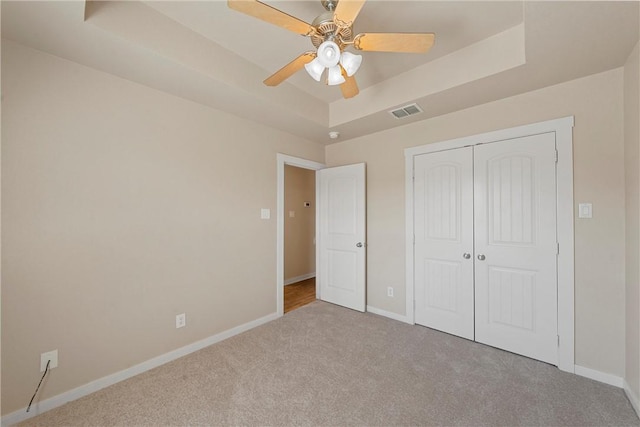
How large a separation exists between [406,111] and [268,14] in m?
1.80

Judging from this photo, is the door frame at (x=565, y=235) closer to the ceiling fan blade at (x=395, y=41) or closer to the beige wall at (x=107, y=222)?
the ceiling fan blade at (x=395, y=41)

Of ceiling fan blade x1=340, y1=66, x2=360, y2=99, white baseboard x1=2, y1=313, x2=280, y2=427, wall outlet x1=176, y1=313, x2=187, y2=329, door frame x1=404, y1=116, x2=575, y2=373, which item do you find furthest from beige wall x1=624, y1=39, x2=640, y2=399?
wall outlet x1=176, y1=313, x2=187, y2=329

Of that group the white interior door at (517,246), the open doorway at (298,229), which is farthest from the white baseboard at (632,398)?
the open doorway at (298,229)

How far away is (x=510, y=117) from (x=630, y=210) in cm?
112

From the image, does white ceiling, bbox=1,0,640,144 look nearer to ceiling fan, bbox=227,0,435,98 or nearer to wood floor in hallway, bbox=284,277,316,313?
ceiling fan, bbox=227,0,435,98

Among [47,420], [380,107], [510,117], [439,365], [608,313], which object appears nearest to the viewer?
[47,420]

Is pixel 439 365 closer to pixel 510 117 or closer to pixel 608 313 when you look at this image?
pixel 608 313

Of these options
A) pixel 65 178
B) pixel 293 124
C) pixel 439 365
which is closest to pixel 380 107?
pixel 293 124

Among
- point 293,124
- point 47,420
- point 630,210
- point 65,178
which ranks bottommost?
point 47,420

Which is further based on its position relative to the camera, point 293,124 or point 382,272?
point 382,272

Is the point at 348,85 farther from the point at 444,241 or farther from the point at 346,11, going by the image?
the point at 444,241

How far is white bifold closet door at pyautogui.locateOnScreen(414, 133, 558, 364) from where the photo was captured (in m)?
2.21

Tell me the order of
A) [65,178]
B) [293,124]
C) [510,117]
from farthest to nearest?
[293,124] → [510,117] → [65,178]

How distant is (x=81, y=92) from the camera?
6.10 feet
